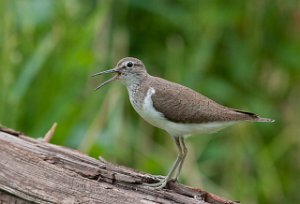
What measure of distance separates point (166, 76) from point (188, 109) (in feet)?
7.55

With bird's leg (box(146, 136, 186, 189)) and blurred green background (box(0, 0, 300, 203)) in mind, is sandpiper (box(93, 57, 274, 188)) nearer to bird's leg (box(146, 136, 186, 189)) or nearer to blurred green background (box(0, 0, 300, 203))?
bird's leg (box(146, 136, 186, 189))

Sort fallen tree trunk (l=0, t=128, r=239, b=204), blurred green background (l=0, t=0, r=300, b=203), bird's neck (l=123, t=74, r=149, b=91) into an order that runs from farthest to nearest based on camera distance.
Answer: blurred green background (l=0, t=0, r=300, b=203) → bird's neck (l=123, t=74, r=149, b=91) → fallen tree trunk (l=0, t=128, r=239, b=204)

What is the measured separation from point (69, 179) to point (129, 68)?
0.92 m

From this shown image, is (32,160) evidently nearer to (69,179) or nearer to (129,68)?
(69,179)

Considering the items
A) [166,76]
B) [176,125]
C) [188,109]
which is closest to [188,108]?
[188,109]

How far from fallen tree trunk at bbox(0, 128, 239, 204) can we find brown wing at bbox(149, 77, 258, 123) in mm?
350

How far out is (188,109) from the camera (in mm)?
4133

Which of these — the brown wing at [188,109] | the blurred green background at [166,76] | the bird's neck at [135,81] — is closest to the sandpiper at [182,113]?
the brown wing at [188,109]

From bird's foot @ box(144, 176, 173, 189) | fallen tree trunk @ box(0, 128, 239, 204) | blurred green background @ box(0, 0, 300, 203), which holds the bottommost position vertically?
fallen tree trunk @ box(0, 128, 239, 204)

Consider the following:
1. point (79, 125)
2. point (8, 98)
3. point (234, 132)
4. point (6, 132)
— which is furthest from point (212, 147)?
point (6, 132)

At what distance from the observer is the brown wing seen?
4.13 m

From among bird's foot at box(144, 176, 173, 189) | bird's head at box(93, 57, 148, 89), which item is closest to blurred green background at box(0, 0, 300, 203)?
bird's head at box(93, 57, 148, 89)

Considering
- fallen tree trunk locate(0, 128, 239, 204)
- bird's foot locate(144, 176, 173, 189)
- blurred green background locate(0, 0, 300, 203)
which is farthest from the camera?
blurred green background locate(0, 0, 300, 203)

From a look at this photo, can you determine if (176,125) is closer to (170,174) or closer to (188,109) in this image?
(188,109)
